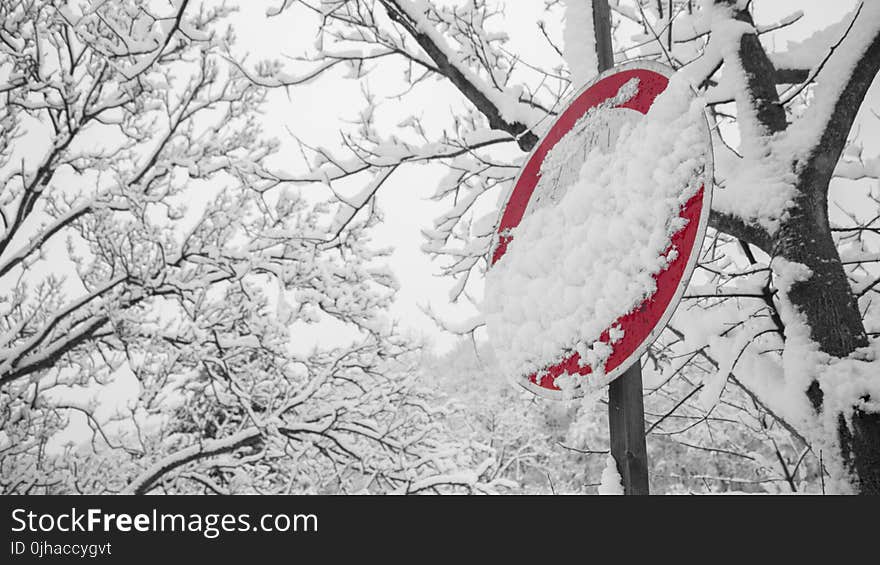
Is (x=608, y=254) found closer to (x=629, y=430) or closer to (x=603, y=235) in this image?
(x=603, y=235)

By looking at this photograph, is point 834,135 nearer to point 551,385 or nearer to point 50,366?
point 551,385

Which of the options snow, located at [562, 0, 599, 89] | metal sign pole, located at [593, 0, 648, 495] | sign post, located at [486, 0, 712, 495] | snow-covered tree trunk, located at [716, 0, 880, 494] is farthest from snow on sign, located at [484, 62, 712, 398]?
snow-covered tree trunk, located at [716, 0, 880, 494]

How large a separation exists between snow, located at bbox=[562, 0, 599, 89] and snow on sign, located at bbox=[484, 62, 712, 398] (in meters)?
0.71

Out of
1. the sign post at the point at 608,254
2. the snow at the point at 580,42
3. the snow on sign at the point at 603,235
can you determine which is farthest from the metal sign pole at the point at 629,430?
the snow at the point at 580,42

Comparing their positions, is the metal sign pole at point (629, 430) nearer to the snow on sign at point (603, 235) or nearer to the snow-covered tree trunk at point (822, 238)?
the snow on sign at point (603, 235)

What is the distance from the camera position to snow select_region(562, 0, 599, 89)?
236cm

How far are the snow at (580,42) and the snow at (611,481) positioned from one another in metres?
1.55

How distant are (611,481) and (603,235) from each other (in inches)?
24.2

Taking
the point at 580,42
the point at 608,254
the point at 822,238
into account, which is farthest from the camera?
the point at 580,42

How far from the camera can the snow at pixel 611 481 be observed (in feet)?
4.66

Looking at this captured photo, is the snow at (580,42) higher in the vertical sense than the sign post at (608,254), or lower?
higher

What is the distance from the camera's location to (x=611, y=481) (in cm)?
Answer: 144

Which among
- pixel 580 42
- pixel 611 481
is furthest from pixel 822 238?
pixel 611 481
